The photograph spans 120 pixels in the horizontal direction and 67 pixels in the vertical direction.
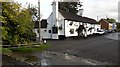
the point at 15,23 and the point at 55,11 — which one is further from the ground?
the point at 55,11

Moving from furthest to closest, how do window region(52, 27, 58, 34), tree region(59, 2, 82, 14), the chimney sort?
tree region(59, 2, 82, 14) < the chimney < window region(52, 27, 58, 34)

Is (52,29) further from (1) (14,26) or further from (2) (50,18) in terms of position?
(1) (14,26)

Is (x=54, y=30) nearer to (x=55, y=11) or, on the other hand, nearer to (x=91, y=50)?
(x=55, y=11)

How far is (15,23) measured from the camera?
27.4 m

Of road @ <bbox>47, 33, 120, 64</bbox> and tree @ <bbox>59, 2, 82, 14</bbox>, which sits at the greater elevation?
tree @ <bbox>59, 2, 82, 14</bbox>

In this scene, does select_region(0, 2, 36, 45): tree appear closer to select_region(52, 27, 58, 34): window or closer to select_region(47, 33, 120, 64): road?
select_region(47, 33, 120, 64): road

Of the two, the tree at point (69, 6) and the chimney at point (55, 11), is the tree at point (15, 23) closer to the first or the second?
the chimney at point (55, 11)

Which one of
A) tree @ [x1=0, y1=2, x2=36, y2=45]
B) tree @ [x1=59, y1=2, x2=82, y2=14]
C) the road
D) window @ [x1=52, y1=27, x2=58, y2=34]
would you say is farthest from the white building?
tree @ [x1=59, y1=2, x2=82, y2=14]

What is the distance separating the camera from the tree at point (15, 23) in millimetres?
25795

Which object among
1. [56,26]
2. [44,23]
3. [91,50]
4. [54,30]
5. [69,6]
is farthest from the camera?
[69,6]

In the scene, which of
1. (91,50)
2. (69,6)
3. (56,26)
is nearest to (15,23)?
(91,50)

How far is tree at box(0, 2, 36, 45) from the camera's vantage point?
25795 millimetres

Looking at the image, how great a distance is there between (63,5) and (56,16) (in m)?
32.2

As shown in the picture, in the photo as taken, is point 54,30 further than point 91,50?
Yes
